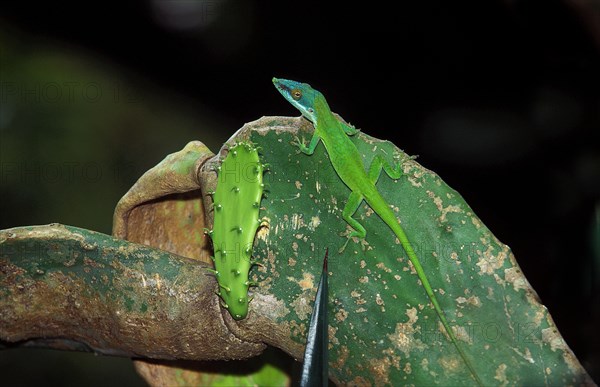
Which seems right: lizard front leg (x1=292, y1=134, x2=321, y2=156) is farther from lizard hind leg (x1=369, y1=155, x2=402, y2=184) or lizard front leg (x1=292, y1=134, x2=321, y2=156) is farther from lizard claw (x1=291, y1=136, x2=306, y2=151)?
lizard hind leg (x1=369, y1=155, x2=402, y2=184)

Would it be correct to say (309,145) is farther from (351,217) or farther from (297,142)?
(351,217)

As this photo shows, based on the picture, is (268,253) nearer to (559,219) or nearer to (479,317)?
(479,317)

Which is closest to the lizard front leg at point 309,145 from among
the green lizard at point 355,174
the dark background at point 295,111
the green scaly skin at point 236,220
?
the green lizard at point 355,174

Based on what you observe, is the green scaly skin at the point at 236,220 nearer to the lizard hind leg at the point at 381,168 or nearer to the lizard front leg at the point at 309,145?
the lizard front leg at the point at 309,145

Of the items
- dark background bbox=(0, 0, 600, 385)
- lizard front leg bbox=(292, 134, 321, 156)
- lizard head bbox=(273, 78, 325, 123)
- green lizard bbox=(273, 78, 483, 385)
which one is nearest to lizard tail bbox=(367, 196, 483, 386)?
green lizard bbox=(273, 78, 483, 385)

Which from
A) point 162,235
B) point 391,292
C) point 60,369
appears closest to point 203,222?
point 162,235

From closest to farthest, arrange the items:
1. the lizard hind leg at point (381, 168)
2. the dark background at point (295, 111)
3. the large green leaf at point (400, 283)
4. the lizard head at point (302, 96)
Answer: the large green leaf at point (400, 283), the lizard hind leg at point (381, 168), the lizard head at point (302, 96), the dark background at point (295, 111)
